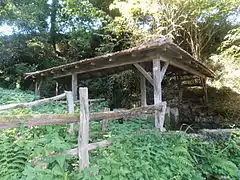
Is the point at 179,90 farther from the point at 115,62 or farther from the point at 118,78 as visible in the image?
the point at 115,62

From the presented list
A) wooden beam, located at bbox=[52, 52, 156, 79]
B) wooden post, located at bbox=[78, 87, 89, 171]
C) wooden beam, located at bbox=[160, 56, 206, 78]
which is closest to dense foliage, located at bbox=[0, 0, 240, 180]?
wooden post, located at bbox=[78, 87, 89, 171]

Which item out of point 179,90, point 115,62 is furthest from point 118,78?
point 115,62

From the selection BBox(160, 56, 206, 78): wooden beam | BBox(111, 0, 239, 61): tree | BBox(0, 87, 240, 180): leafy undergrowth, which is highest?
BBox(111, 0, 239, 61): tree

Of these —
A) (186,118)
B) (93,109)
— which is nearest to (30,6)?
(93,109)

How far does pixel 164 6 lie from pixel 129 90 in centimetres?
430

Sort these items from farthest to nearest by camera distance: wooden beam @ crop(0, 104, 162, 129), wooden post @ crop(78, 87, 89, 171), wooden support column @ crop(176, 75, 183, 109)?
wooden support column @ crop(176, 75, 183, 109), wooden post @ crop(78, 87, 89, 171), wooden beam @ crop(0, 104, 162, 129)

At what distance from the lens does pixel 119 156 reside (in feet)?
11.0

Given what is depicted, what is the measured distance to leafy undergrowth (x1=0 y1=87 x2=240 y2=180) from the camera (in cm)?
260

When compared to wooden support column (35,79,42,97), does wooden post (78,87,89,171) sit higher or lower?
lower

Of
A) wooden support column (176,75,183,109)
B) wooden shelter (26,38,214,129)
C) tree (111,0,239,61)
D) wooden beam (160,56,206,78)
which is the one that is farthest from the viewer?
wooden support column (176,75,183,109)

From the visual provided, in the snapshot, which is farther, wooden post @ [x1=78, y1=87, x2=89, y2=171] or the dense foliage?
wooden post @ [x1=78, y1=87, x2=89, y2=171]

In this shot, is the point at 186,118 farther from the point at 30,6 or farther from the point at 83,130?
the point at 30,6

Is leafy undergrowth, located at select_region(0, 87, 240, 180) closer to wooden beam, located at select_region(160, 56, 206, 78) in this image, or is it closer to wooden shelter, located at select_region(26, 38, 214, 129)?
wooden shelter, located at select_region(26, 38, 214, 129)

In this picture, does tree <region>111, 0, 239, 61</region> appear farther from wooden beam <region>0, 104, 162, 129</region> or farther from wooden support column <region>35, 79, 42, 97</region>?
wooden beam <region>0, 104, 162, 129</region>
